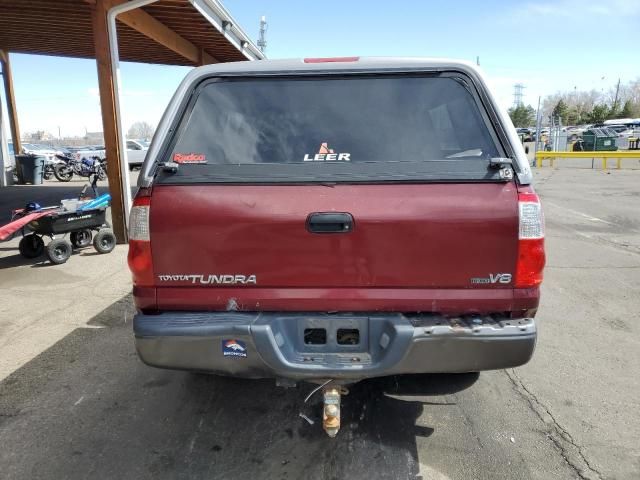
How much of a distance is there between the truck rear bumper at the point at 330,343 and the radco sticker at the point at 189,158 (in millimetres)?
813

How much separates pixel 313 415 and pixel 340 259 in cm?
129

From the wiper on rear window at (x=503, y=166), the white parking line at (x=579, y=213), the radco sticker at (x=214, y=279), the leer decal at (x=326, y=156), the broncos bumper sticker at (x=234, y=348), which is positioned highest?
the leer decal at (x=326, y=156)

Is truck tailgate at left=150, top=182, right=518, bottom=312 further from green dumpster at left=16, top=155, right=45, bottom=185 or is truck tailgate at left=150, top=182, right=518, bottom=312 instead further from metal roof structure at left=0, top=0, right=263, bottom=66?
green dumpster at left=16, top=155, right=45, bottom=185

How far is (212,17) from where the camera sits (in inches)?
410

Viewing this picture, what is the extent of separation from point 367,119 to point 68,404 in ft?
8.93

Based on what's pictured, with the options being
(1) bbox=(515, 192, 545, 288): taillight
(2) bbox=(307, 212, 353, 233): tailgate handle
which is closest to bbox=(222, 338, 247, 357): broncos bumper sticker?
(2) bbox=(307, 212, 353, 233): tailgate handle

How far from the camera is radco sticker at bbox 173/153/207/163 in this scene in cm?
268

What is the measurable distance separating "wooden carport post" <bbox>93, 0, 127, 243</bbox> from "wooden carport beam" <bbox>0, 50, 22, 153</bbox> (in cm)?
1067

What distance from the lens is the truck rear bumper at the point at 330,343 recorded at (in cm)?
242

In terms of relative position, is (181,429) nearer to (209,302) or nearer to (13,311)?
(209,302)

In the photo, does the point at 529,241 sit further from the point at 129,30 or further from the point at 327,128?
the point at 129,30

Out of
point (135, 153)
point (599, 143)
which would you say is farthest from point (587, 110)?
point (135, 153)

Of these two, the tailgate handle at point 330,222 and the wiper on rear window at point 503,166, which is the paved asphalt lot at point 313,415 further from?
the wiper on rear window at point 503,166

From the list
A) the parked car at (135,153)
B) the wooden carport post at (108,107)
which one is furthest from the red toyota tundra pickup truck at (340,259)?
the parked car at (135,153)
